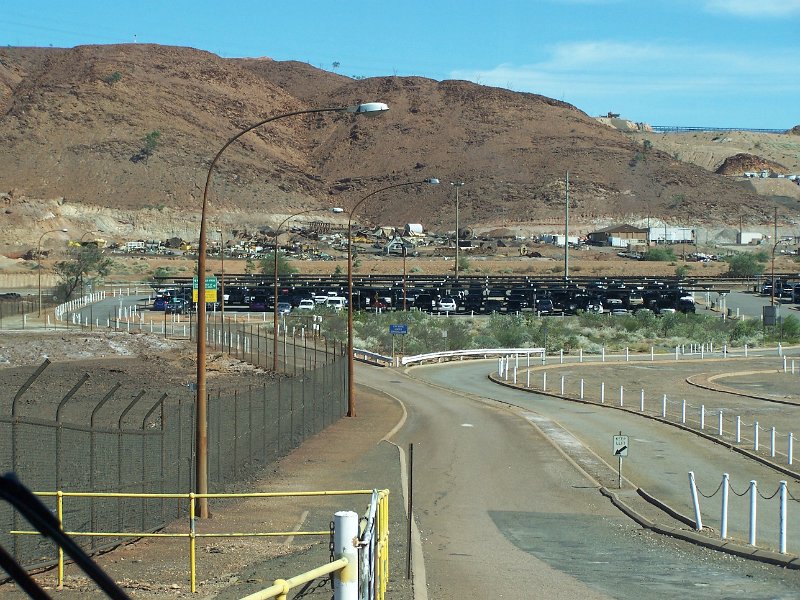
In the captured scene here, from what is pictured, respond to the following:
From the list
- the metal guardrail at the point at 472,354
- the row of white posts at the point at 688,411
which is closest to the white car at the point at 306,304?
the metal guardrail at the point at 472,354

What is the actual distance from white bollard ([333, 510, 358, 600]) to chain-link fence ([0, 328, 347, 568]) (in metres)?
5.99

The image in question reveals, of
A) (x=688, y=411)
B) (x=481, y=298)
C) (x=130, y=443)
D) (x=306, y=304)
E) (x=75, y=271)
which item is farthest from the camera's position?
(x=481, y=298)

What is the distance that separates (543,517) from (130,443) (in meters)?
9.18

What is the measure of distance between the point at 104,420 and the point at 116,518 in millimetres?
12192

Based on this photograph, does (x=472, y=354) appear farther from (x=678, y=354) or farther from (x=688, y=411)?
→ (x=688, y=411)

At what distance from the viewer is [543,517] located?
20.6m

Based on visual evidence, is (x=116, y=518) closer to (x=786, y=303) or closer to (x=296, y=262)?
(x=786, y=303)

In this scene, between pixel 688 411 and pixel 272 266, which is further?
pixel 272 266

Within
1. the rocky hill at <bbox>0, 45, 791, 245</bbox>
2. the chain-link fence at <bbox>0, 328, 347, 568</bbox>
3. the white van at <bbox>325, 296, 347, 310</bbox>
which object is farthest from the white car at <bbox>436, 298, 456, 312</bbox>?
the rocky hill at <bbox>0, 45, 791, 245</bbox>

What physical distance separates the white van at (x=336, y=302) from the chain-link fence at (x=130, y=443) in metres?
46.5

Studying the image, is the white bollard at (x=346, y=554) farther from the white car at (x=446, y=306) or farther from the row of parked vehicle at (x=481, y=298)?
the white car at (x=446, y=306)

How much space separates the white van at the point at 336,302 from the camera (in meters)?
87.3

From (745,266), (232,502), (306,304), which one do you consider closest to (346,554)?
(232,502)

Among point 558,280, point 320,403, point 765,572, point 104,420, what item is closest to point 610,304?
point 558,280
